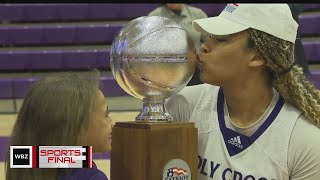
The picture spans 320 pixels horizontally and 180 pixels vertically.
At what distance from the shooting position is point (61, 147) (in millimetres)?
1137

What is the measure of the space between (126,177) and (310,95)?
1.50 ft

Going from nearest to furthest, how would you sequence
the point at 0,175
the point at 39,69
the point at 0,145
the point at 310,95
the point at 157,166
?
the point at 157,166
the point at 310,95
the point at 0,175
the point at 0,145
the point at 39,69

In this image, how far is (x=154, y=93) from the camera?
1165 mm

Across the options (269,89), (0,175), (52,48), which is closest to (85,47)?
(52,48)

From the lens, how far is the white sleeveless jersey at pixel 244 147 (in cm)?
120

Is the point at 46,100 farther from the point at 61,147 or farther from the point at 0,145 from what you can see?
the point at 0,145

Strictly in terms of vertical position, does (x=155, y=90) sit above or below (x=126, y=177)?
above

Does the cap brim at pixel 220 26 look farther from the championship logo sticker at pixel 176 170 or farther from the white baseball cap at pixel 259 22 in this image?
the championship logo sticker at pixel 176 170

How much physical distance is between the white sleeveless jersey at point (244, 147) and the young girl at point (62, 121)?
0.23 metres

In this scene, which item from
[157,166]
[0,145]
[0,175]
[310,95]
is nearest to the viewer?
[157,166]

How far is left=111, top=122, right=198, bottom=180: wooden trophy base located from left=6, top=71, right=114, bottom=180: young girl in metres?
0.04

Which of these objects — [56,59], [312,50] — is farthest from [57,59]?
[312,50]

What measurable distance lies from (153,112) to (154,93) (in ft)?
0.13

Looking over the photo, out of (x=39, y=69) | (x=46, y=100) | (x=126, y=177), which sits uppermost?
(x=46, y=100)
